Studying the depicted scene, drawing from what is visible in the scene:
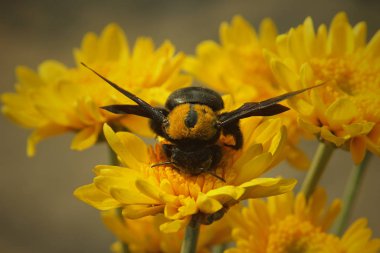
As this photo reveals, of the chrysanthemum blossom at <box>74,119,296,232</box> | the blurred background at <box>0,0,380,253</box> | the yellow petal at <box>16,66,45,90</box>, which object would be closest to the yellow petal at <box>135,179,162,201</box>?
the chrysanthemum blossom at <box>74,119,296,232</box>

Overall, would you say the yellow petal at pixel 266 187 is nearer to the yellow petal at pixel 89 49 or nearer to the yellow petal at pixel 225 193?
the yellow petal at pixel 225 193

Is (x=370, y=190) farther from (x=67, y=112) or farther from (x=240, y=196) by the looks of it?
(x=240, y=196)

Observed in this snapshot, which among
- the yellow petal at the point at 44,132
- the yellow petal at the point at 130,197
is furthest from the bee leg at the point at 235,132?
the yellow petal at the point at 44,132

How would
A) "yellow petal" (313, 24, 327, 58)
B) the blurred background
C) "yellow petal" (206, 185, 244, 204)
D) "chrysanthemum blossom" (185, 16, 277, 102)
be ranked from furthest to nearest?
the blurred background → "chrysanthemum blossom" (185, 16, 277, 102) → "yellow petal" (313, 24, 327, 58) → "yellow petal" (206, 185, 244, 204)

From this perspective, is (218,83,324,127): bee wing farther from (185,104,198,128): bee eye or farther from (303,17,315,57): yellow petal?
(303,17,315,57): yellow petal

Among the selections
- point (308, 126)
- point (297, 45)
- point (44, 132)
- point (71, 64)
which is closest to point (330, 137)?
point (308, 126)

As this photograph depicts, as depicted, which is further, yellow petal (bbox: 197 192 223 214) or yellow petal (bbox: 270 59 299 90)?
yellow petal (bbox: 270 59 299 90)

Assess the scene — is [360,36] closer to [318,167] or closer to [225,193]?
[318,167]
